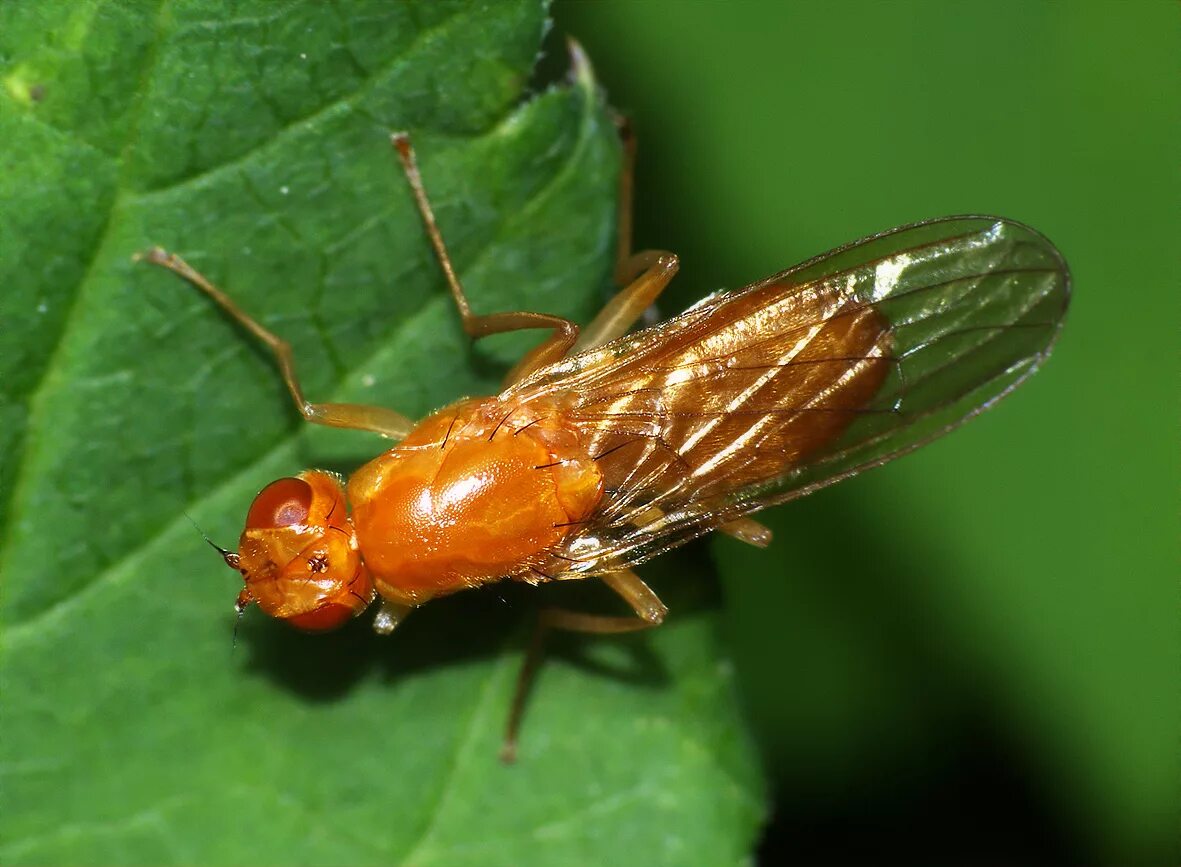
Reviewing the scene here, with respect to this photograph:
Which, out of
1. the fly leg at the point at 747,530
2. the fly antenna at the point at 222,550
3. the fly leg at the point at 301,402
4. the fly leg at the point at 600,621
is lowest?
the fly leg at the point at 600,621

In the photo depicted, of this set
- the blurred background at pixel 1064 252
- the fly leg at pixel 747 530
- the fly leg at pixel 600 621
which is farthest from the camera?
the blurred background at pixel 1064 252

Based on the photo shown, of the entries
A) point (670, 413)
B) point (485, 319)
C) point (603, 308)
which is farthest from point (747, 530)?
point (485, 319)

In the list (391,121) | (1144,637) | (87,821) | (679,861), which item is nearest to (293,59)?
(391,121)

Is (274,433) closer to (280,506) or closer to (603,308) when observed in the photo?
(280,506)

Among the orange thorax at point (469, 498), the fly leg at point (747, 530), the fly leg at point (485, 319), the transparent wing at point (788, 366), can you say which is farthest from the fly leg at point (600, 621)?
the fly leg at point (485, 319)

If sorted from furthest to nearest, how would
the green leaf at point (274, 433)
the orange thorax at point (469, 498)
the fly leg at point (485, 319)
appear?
the orange thorax at point (469, 498) < the fly leg at point (485, 319) < the green leaf at point (274, 433)

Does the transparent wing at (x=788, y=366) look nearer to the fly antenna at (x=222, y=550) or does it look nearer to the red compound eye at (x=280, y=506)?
the red compound eye at (x=280, y=506)
